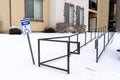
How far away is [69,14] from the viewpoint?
→ 19.5 meters

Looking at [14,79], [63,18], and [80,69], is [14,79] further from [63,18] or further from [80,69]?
[63,18]

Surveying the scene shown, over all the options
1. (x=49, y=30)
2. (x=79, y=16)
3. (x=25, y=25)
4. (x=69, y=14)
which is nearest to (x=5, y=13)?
(x=49, y=30)

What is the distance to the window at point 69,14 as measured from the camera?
18.7 metres

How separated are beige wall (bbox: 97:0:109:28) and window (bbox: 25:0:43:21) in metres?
15.1

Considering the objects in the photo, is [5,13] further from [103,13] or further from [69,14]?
[103,13]

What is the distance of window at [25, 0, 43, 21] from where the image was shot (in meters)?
14.9

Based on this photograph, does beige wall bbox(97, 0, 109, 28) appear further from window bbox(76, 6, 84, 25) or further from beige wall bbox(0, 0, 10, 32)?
beige wall bbox(0, 0, 10, 32)

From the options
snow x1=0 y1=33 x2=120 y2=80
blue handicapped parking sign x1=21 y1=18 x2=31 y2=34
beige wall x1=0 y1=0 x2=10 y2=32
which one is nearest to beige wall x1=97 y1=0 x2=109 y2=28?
beige wall x1=0 y1=0 x2=10 y2=32

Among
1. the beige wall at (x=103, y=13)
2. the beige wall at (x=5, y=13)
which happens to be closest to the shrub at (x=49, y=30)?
the beige wall at (x=5, y=13)

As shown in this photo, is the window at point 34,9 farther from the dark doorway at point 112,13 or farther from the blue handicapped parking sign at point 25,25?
the dark doorway at point 112,13

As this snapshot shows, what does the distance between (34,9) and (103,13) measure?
16.3 m

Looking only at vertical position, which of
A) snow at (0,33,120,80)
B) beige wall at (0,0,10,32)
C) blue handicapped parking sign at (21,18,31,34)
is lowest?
snow at (0,33,120,80)

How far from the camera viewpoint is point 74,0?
20.5 m

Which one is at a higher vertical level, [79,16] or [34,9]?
[34,9]
